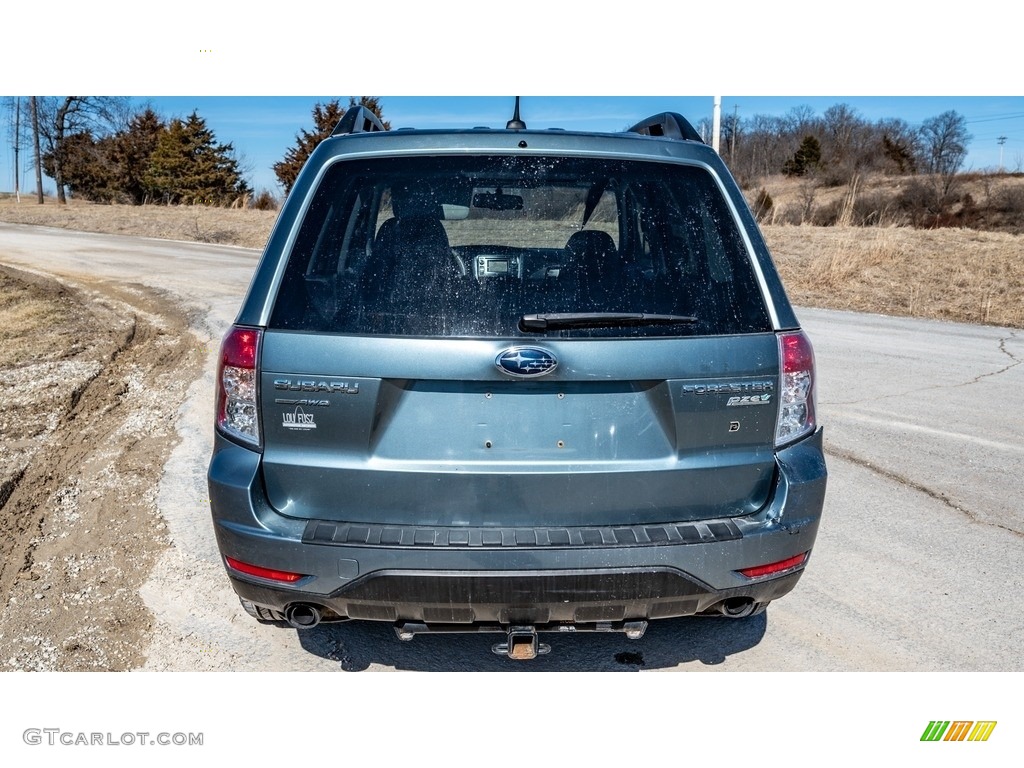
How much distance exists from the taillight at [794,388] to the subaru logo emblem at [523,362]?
770mm

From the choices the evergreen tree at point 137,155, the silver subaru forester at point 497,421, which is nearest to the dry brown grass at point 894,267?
the evergreen tree at point 137,155

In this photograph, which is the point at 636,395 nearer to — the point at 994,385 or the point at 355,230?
the point at 355,230

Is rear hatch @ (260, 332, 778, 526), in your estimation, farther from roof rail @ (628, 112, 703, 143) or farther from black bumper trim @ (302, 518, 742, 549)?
roof rail @ (628, 112, 703, 143)

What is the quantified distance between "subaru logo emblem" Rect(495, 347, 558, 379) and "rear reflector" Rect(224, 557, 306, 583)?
34.1 inches

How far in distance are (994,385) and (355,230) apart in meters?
6.96

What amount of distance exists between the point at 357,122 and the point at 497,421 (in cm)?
143

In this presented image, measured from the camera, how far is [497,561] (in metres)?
2.53

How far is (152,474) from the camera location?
5.28 metres

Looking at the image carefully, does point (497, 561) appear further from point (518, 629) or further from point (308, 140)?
point (308, 140)

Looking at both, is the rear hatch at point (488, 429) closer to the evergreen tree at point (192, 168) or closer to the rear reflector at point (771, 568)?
the rear reflector at point (771, 568)

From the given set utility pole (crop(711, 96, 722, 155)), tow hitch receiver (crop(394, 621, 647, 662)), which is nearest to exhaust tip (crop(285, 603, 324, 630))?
tow hitch receiver (crop(394, 621, 647, 662))

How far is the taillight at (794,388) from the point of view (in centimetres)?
275

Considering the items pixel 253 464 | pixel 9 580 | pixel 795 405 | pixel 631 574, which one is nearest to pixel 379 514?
pixel 253 464
